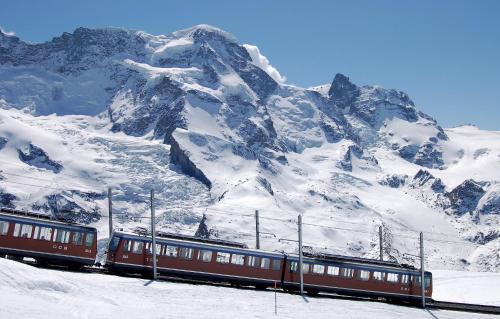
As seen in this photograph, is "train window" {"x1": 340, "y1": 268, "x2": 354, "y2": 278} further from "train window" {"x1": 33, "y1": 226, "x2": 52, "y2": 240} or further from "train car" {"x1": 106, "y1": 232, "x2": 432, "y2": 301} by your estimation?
"train window" {"x1": 33, "y1": 226, "x2": 52, "y2": 240}

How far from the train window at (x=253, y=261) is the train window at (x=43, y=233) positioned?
52.4ft

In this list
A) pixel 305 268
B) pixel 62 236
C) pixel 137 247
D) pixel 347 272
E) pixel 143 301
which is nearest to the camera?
pixel 143 301

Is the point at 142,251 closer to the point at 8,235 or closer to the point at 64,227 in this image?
the point at 64,227

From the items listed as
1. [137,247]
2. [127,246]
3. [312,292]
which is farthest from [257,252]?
[127,246]

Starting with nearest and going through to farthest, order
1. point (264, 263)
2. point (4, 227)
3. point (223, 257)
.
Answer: point (4, 227) < point (223, 257) < point (264, 263)

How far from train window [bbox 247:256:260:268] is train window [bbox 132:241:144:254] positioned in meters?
8.89

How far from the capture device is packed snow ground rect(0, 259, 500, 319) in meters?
36.1

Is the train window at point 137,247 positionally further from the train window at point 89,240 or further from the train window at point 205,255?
the train window at point 205,255

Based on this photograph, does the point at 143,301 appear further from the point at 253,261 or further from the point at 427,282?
the point at 427,282

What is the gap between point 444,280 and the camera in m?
96.6

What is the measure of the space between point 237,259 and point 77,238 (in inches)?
511

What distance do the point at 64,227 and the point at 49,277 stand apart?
34.8ft

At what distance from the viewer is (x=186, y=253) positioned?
177ft

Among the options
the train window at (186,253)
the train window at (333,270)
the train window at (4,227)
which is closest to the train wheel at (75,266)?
the train window at (4,227)
